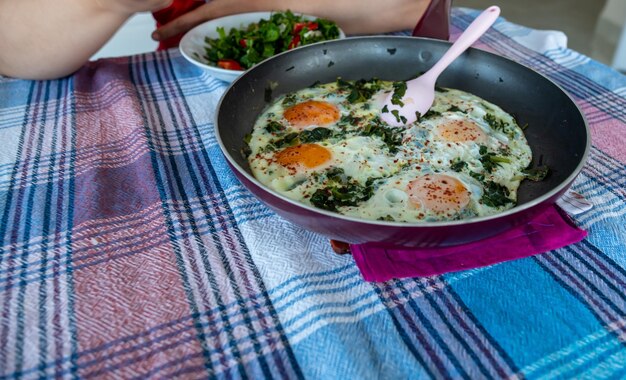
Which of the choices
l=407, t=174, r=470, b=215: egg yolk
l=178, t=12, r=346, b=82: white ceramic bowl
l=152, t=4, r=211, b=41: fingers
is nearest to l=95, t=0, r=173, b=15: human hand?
l=178, t=12, r=346, b=82: white ceramic bowl

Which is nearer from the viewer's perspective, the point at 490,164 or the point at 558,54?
the point at 490,164

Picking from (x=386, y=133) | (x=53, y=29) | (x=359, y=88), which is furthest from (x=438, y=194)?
(x=53, y=29)

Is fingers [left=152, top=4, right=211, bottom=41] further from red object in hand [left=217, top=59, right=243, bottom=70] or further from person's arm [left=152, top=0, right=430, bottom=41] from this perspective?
red object in hand [left=217, top=59, right=243, bottom=70]

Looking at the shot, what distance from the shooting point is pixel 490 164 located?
3.62ft

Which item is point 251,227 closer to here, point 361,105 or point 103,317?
point 103,317

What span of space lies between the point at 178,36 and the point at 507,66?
1.37 m

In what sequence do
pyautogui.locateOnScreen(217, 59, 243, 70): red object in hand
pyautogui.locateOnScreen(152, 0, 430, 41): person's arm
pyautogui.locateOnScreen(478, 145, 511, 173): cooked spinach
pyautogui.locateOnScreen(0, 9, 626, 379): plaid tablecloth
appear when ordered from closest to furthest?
pyautogui.locateOnScreen(0, 9, 626, 379): plaid tablecloth
pyautogui.locateOnScreen(478, 145, 511, 173): cooked spinach
pyautogui.locateOnScreen(217, 59, 243, 70): red object in hand
pyautogui.locateOnScreen(152, 0, 430, 41): person's arm

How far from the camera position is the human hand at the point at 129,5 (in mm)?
1451

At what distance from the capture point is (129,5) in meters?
1.47

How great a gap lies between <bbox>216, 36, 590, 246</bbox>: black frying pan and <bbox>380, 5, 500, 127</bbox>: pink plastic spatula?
112mm

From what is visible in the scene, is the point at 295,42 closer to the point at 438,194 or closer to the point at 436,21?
the point at 436,21

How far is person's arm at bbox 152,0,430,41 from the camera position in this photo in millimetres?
1824

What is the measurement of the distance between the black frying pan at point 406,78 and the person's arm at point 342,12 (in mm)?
507

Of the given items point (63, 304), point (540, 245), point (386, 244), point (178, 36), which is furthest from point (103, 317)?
point (178, 36)
